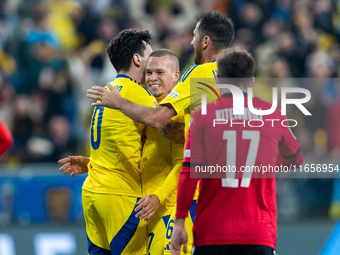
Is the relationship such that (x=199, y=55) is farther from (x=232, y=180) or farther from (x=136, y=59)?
(x=232, y=180)

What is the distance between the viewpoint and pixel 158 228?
4398 millimetres

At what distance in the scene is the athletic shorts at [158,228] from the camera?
4.34m

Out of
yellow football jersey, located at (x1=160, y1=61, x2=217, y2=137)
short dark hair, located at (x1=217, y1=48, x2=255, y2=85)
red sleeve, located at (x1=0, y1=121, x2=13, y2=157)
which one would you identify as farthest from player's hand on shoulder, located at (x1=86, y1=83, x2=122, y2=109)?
red sleeve, located at (x1=0, y1=121, x2=13, y2=157)

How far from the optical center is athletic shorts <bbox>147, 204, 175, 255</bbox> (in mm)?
4341

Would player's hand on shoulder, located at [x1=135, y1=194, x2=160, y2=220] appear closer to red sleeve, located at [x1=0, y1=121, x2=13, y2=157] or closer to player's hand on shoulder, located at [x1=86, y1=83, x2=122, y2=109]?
player's hand on shoulder, located at [x1=86, y1=83, x2=122, y2=109]

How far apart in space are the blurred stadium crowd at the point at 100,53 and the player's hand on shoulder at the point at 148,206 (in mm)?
4168

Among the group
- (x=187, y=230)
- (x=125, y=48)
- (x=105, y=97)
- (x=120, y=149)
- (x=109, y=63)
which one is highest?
(x=109, y=63)

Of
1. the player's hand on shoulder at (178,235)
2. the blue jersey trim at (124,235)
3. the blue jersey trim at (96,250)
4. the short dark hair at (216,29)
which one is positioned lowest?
the blue jersey trim at (96,250)

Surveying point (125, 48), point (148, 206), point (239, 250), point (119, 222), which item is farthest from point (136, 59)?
point (239, 250)

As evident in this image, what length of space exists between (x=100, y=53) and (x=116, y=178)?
5279 millimetres

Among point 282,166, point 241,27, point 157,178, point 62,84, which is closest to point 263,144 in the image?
point 282,166

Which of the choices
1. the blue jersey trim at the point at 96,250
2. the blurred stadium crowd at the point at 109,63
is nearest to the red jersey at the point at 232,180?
the blue jersey trim at the point at 96,250

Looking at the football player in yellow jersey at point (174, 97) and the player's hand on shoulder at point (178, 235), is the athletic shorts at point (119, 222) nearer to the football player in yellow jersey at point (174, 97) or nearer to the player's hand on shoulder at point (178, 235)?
the football player in yellow jersey at point (174, 97)

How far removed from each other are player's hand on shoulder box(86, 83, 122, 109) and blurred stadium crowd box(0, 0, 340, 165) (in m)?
4.18
